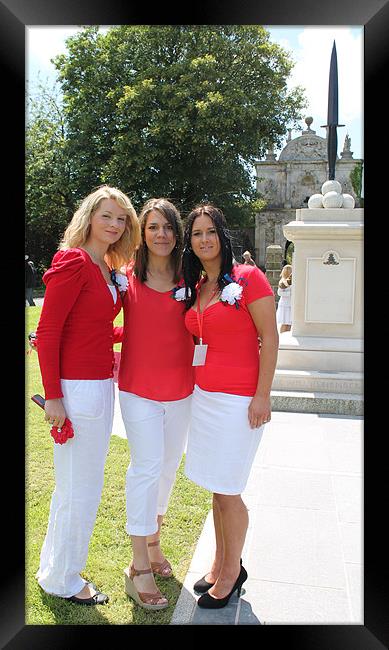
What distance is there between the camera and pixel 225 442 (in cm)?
258

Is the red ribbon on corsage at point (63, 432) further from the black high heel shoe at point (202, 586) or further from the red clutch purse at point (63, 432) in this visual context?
the black high heel shoe at point (202, 586)

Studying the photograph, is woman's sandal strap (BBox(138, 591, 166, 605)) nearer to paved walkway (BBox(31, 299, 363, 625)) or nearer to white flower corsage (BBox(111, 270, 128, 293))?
paved walkway (BBox(31, 299, 363, 625))

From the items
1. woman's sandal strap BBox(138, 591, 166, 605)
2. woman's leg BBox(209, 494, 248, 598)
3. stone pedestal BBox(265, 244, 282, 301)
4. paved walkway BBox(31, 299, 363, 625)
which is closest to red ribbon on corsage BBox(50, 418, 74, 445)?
woman's leg BBox(209, 494, 248, 598)

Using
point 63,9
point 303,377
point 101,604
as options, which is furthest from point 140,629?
point 303,377

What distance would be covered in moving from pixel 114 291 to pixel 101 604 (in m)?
1.50

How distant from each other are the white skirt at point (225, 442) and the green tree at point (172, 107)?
20415 millimetres

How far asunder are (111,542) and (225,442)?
1334 mm

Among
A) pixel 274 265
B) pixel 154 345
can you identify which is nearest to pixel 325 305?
pixel 154 345

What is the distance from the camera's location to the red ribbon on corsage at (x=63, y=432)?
2490mm

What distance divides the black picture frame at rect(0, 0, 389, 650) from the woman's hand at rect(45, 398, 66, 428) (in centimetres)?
57

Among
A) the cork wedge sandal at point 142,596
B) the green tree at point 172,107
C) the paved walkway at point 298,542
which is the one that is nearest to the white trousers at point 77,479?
the cork wedge sandal at point 142,596

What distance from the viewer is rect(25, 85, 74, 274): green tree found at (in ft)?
84.7
